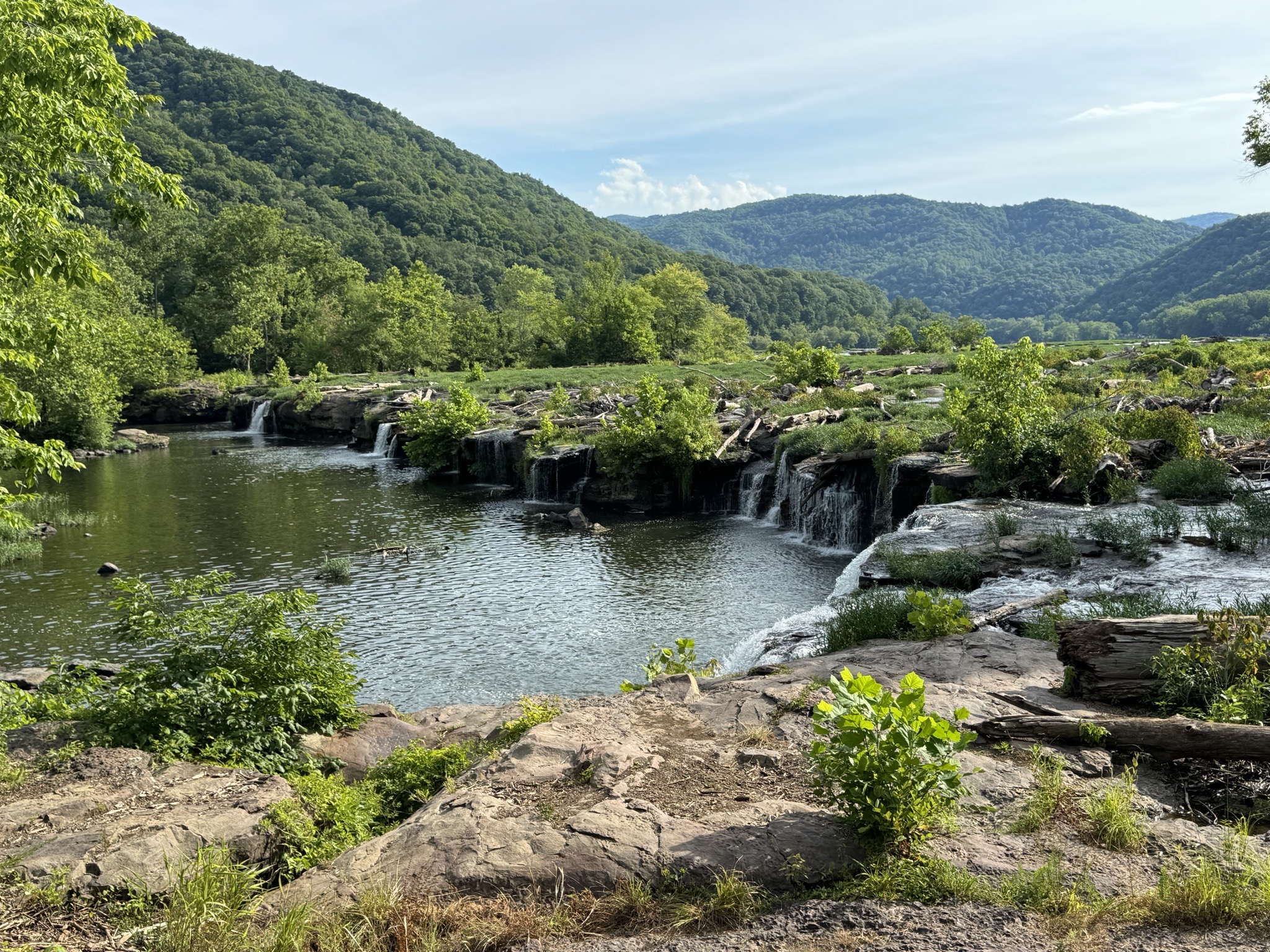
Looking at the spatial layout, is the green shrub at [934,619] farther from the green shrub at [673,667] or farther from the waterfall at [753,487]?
the waterfall at [753,487]

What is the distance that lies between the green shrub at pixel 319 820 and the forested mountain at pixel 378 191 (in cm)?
8734

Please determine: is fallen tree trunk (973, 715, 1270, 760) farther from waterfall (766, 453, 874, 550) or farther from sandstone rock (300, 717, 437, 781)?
waterfall (766, 453, 874, 550)

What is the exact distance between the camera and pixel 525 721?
26.8 feet

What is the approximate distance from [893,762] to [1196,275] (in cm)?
12871

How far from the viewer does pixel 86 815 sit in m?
5.84

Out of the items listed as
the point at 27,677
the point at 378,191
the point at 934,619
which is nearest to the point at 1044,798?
the point at 934,619

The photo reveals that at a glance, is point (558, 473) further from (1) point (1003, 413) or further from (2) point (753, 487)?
(1) point (1003, 413)

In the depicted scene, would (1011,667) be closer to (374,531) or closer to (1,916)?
(1,916)

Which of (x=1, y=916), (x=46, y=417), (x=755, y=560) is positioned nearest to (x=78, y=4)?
(x=1, y=916)

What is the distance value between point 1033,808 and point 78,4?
11.6m

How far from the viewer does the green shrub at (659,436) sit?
25.3m

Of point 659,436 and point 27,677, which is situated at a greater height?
point 659,436

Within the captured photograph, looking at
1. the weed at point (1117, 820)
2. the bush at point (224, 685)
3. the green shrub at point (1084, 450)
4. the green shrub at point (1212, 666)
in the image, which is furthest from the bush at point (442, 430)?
the weed at point (1117, 820)

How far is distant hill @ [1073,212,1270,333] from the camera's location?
9488 cm
